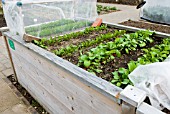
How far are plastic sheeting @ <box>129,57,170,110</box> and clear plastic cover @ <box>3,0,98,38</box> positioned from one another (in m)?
1.38

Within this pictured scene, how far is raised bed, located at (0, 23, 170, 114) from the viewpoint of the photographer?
3.04 feet

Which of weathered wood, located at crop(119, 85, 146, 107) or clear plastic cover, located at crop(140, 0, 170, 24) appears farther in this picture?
clear plastic cover, located at crop(140, 0, 170, 24)

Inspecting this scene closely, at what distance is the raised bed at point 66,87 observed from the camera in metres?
0.93

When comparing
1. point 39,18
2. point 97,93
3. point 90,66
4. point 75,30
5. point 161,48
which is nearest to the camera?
point 97,93

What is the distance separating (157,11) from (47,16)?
9.10ft

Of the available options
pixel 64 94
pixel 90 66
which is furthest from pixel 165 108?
pixel 64 94

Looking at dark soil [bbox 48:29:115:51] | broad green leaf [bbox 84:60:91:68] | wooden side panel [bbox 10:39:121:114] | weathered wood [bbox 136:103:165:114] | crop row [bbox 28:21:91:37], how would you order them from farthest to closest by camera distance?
crop row [bbox 28:21:91:37] → dark soil [bbox 48:29:115:51] → broad green leaf [bbox 84:60:91:68] → wooden side panel [bbox 10:39:121:114] → weathered wood [bbox 136:103:165:114]

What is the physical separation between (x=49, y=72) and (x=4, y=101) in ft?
3.36

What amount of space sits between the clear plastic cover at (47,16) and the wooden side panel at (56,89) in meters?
0.28

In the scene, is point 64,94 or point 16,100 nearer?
point 64,94

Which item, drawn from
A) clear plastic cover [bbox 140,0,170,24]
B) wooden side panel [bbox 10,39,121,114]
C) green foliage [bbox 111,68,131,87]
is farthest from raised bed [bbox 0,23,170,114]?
clear plastic cover [bbox 140,0,170,24]

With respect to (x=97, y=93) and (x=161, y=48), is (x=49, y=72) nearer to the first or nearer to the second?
(x=97, y=93)

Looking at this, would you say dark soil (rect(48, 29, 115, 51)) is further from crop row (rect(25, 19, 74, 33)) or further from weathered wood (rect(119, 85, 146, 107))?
weathered wood (rect(119, 85, 146, 107))

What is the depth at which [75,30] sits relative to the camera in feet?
8.40
